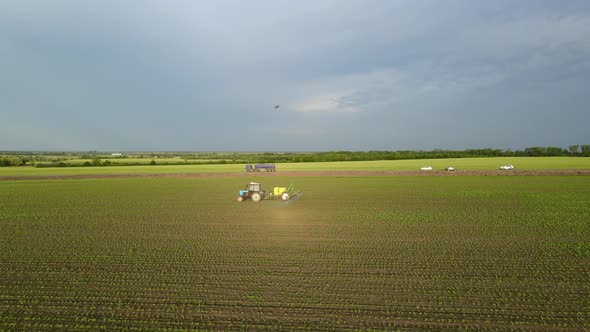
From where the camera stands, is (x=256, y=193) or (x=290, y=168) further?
(x=290, y=168)

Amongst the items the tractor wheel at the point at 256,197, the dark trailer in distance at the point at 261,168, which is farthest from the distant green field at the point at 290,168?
the tractor wheel at the point at 256,197

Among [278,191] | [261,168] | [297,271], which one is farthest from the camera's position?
[261,168]

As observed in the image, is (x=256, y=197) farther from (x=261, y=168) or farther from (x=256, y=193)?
(x=261, y=168)

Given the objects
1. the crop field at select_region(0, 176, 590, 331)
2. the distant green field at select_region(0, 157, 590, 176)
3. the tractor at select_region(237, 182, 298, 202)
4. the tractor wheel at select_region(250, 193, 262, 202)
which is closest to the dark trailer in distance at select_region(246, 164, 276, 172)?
the distant green field at select_region(0, 157, 590, 176)

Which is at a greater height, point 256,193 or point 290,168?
point 290,168

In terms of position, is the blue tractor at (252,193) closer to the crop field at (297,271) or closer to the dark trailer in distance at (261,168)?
the crop field at (297,271)

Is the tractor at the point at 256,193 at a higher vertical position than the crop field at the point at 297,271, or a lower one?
higher

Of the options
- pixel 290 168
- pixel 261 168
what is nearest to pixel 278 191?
pixel 261 168

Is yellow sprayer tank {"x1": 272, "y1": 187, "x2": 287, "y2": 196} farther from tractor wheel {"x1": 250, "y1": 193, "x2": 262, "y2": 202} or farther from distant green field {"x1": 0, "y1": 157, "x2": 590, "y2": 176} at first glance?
distant green field {"x1": 0, "y1": 157, "x2": 590, "y2": 176}
